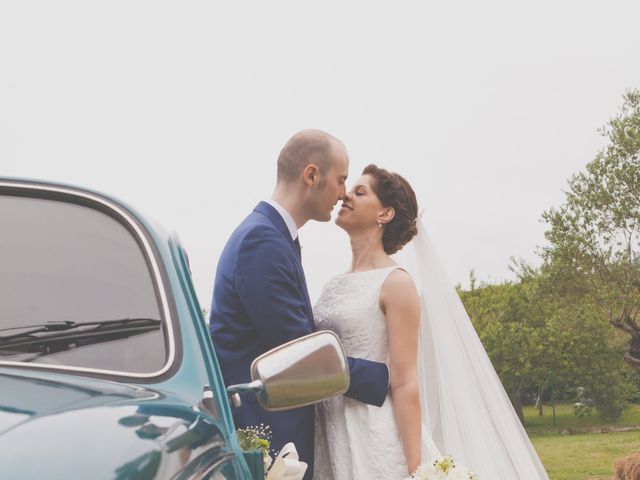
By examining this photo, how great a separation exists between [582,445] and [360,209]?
129 feet

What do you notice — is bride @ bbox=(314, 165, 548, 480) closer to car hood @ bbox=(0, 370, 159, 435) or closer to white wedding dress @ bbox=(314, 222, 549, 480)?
white wedding dress @ bbox=(314, 222, 549, 480)

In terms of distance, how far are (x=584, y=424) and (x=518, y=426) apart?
59290mm

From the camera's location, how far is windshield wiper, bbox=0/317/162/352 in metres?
1.90

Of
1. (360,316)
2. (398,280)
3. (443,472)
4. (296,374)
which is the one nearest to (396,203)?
(398,280)

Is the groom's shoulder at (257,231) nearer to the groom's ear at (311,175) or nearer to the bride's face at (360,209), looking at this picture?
the groom's ear at (311,175)

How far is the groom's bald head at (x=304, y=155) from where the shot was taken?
417 cm

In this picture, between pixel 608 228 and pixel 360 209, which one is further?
pixel 608 228

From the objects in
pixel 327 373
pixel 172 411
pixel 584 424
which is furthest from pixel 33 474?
pixel 584 424

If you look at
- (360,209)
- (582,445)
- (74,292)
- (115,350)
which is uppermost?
(360,209)

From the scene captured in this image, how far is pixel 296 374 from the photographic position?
6.64ft

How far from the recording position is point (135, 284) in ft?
7.09

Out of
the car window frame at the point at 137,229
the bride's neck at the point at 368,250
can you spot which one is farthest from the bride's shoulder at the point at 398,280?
the car window frame at the point at 137,229

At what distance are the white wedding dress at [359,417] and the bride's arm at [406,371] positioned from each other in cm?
8

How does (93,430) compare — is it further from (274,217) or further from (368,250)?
(368,250)
